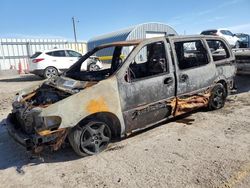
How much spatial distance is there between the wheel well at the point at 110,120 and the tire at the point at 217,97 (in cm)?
262

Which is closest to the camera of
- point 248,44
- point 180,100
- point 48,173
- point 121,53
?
point 48,173

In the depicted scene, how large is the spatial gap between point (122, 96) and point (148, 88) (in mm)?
569

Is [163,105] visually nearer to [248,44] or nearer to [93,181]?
[93,181]

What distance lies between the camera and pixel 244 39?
2302 centimetres

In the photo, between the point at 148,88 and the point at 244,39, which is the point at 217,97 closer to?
the point at 148,88

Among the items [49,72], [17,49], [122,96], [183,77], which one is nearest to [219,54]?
[183,77]

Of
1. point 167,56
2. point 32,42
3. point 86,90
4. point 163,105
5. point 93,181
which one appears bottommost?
point 93,181

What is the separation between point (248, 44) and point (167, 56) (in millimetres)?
20666

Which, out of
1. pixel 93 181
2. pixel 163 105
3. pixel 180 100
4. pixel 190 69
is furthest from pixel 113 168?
pixel 190 69

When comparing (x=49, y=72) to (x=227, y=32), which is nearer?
(x=49, y=72)

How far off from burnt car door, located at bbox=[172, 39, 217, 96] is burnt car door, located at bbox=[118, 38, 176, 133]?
0.25 metres

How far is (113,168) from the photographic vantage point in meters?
3.95

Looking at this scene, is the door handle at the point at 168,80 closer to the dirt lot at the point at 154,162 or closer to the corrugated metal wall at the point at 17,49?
the dirt lot at the point at 154,162

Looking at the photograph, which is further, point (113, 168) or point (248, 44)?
point (248, 44)
